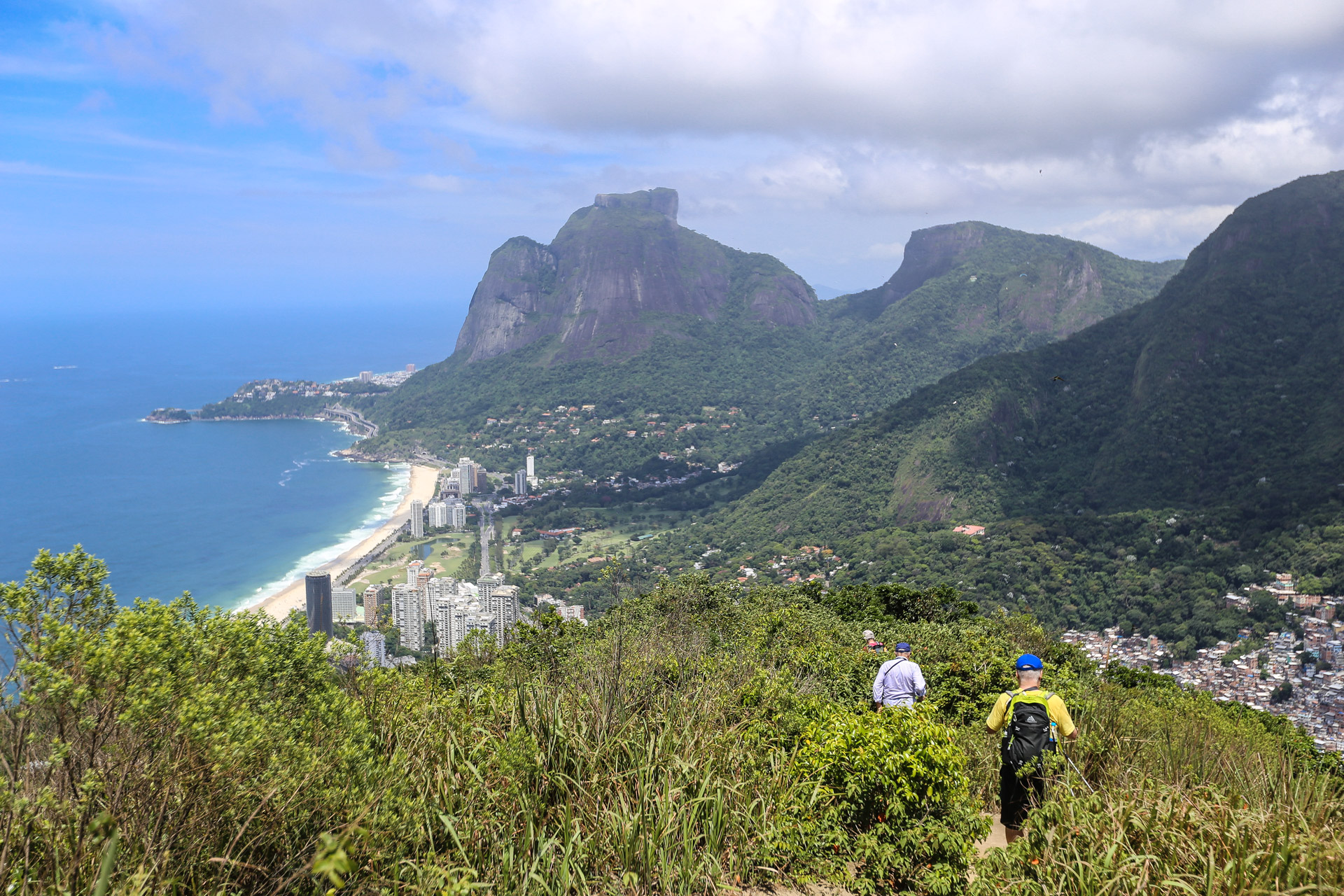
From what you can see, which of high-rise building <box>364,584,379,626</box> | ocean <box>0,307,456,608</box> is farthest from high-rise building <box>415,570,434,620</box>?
ocean <box>0,307,456,608</box>

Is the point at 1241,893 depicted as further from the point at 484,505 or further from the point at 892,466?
the point at 484,505

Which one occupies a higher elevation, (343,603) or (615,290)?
(615,290)

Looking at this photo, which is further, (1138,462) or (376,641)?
(1138,462)

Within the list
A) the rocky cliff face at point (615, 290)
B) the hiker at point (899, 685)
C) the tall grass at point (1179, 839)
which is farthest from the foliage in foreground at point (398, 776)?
the rocky cliff face at point (615, 290)

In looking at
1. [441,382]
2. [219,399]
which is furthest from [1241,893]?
[219,399]

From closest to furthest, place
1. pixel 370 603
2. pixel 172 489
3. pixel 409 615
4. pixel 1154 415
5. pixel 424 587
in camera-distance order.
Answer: pixel 409 615 → pixel 370 603 → pixel 424 587 → pixel 1154 415 → pixel 172 489

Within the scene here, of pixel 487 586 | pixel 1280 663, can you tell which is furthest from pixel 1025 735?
pixel 487 586

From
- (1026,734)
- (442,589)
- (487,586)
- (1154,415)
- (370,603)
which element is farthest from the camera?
(1154,415)

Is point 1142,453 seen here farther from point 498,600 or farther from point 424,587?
point 424,587
